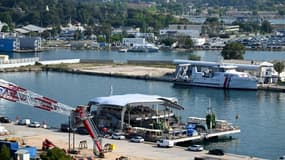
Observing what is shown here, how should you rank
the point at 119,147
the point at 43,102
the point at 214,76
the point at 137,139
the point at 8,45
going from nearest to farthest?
the point at 119,147 < the point at 43,102 < the point at 137,139 < the point at 214,76 < the point at 8,45

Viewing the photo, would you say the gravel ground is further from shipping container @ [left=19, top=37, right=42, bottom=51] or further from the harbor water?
shipping container @ [left=19, top=37, right=42, bottom=51]

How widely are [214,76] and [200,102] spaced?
11.6 ft

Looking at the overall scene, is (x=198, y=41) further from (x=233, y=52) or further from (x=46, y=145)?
(x=46, y=145)

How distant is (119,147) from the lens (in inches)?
433

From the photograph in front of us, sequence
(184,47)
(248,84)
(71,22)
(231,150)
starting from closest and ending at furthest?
(231,150) < (248,84) < (184,47) < (71,22)

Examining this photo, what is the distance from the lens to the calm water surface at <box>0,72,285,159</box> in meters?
12.3

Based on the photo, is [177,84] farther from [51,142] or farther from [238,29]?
[238,29]

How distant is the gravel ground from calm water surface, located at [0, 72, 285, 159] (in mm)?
1075

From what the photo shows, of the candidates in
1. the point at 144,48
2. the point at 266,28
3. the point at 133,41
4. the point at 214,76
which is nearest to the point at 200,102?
the point at 214,76

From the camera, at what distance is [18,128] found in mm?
12344

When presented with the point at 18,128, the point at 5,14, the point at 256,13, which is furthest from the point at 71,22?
the point at 18,128

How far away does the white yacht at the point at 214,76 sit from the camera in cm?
2014

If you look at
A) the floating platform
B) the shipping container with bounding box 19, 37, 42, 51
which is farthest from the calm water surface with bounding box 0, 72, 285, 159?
the shipping container with bounding box 19, 37, 42, 51

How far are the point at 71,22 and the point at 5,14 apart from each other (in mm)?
4100
